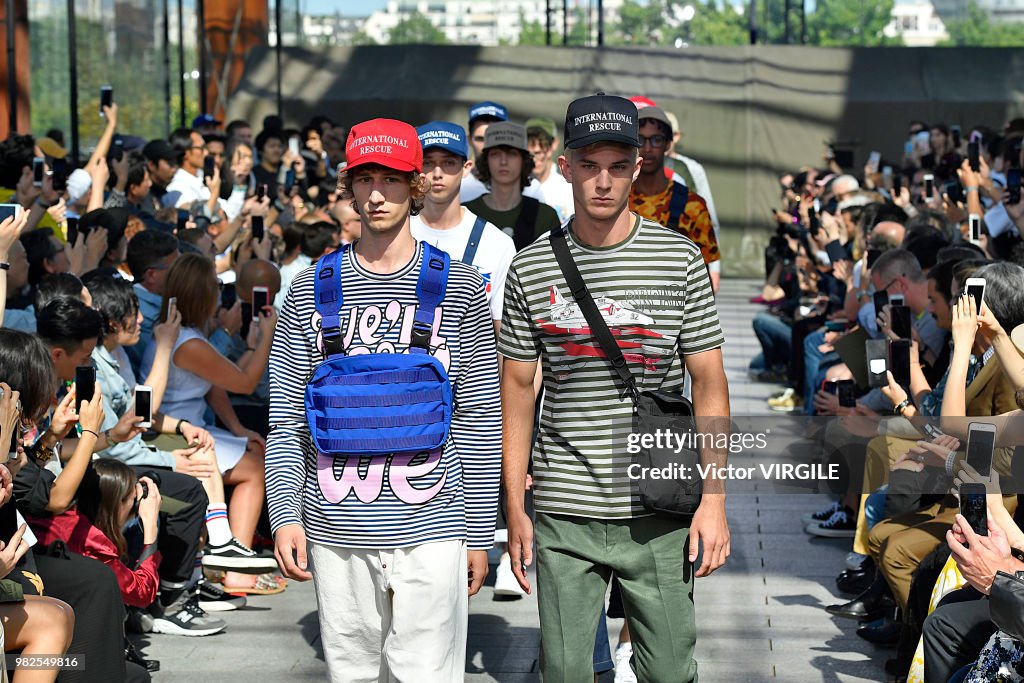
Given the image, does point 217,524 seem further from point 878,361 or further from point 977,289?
point 977,289

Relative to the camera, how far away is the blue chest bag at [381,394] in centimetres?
359

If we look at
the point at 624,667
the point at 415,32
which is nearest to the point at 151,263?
the point at 624,667

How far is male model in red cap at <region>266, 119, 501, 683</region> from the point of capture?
143 inches

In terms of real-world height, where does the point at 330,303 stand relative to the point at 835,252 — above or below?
above

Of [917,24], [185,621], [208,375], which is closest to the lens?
[185,621]

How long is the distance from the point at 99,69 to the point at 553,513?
13.1 metres

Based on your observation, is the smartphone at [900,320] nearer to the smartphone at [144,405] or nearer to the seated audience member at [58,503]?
the smartphone at [144,405]

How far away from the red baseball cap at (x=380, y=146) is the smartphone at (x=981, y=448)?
1659 mm

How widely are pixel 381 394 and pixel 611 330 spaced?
0.60m

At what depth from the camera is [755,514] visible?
8.18 m

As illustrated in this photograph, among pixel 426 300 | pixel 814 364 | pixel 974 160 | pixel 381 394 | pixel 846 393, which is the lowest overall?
pixel 814 364

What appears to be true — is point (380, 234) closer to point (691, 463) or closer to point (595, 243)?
point (595, 243)

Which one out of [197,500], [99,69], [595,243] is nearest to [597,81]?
[99,69]

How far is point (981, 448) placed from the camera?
3980 millimetres
